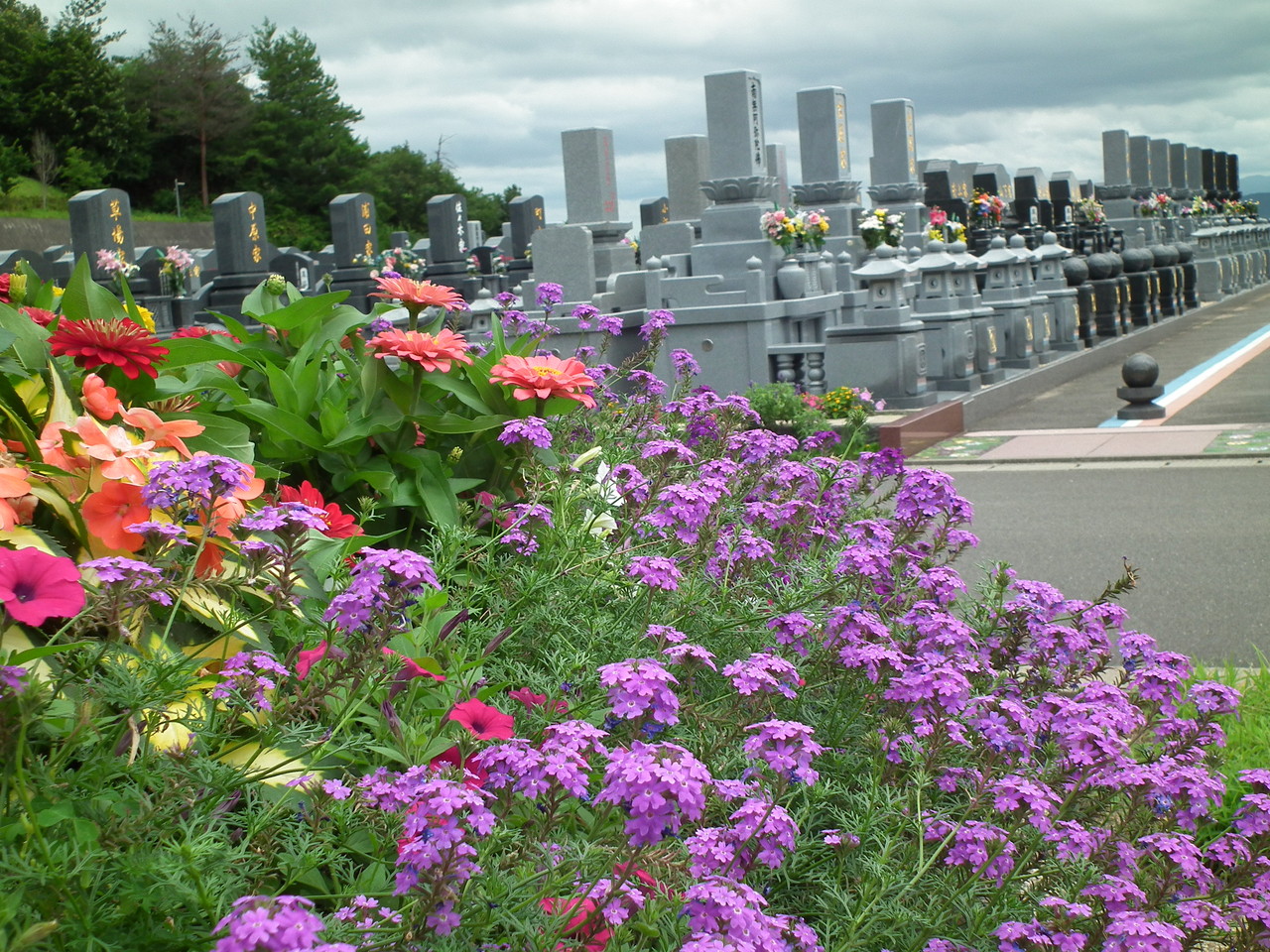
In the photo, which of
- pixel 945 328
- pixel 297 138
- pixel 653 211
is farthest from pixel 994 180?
pixel 297 138

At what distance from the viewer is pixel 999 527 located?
302 inches

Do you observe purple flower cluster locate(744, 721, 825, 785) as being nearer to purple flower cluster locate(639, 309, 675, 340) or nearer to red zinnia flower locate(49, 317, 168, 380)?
red zinnia flower locate(49, 317, 168, 380)

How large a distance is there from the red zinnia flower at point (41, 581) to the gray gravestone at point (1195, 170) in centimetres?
4905

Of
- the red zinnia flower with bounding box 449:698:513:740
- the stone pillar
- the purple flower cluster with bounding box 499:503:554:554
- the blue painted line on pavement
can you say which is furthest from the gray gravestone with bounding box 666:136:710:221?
the red zinnia flower with bounding box 449:698:513:740

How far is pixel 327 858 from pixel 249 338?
2015mm

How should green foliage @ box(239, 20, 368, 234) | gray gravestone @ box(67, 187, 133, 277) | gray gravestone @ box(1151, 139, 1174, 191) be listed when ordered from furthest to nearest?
green foliage @ box(239, 20, 368, 234) → gray gravestone @ box(1151, 139, 1174, 191) → gray gravestone @ box(67, 187, 133, 277)

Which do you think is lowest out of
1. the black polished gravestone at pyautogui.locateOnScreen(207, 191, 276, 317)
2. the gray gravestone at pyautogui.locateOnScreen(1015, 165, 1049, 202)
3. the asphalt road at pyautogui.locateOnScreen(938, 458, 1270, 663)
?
the asphalt road at pyautogui.locateOnScreen(938, 458, 1270, 663)

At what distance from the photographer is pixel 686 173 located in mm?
19922

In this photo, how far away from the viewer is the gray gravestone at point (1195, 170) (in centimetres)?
4481

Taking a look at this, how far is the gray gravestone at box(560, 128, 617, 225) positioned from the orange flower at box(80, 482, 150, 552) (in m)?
15.6

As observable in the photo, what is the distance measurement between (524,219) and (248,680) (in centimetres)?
3008

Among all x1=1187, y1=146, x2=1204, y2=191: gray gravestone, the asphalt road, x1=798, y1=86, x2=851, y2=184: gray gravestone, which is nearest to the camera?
the asphalt road

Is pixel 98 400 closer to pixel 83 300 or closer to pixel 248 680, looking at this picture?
pixel 83 300

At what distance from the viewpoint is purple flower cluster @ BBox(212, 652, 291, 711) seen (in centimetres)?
150
